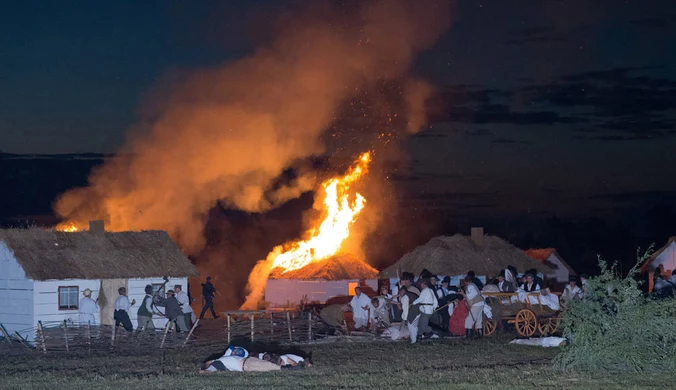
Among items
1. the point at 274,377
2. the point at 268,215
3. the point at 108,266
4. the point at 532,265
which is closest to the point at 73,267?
the point at 108,266

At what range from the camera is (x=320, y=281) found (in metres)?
42.7

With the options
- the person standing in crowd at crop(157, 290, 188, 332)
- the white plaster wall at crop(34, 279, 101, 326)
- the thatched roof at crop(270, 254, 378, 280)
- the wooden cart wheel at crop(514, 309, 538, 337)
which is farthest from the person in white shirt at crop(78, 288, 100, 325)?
the thatched roof at crop(270, 254, 378, 280)

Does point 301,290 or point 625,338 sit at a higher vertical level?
point 301,290

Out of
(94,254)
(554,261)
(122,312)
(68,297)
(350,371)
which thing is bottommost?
(350,371)

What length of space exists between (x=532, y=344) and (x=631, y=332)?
4.67 meters

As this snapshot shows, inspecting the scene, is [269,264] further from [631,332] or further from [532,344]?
[631,332]

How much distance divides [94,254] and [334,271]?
50.8 feet

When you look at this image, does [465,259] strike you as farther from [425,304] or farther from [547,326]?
[425,304]

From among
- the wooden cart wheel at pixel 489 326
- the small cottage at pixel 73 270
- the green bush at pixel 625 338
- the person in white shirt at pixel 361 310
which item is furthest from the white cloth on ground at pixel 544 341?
the small cottage at pixel 73 270

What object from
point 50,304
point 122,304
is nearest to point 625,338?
point 122,304

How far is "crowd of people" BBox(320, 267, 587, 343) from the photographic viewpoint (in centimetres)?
2331

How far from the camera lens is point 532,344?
73.1 ft

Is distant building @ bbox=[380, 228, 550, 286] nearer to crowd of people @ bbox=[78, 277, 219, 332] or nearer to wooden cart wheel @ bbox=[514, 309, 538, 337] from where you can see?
wooden cart wheel @ bbox=[514, 309, 538, 337]

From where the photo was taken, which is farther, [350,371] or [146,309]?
[146,309]
